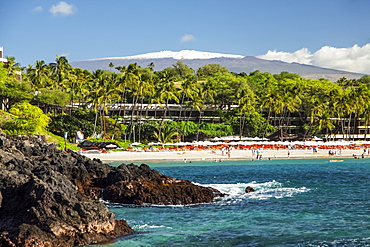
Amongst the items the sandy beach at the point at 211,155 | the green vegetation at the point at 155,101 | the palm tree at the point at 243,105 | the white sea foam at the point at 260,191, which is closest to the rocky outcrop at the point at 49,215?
the white sea foam at the point at 260,191

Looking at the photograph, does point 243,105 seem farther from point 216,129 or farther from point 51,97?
point 51,97

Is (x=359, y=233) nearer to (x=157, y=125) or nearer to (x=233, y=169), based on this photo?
(x=233, y=169)

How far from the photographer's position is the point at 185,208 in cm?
3325

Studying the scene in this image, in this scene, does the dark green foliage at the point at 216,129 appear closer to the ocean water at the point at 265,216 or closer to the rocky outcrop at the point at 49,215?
the ocean water at the point at 265,216

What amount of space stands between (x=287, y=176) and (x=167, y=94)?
44392 millimetres

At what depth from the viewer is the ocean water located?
25.4 meters

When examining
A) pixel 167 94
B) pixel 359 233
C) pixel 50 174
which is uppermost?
pixel 167 94

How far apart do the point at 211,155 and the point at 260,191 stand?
106 ft

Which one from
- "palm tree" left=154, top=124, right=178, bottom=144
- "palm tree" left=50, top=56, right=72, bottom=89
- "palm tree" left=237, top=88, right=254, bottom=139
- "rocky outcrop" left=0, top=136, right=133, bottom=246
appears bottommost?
"rocky outcrop" left=0, top=136, right=133, bottom=246

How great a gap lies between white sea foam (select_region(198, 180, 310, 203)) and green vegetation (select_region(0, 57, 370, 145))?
1511 inches

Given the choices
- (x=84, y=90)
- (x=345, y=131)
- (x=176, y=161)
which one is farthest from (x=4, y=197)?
(x=345, y=131)

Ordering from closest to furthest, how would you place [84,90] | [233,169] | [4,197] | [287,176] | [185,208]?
[4,197] < [185,208] < [287,176] < [233,169] < [84,90]

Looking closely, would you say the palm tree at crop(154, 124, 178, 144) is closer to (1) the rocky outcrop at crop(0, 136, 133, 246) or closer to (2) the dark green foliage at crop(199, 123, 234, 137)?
(2) the dark green foliage at crop(199, 123, 234, 137)

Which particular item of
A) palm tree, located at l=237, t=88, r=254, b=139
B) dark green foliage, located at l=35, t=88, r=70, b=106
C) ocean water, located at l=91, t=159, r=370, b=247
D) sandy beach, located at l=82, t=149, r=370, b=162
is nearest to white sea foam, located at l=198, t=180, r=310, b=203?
ocean water, located at l=91, t=159, r=370, b=247
